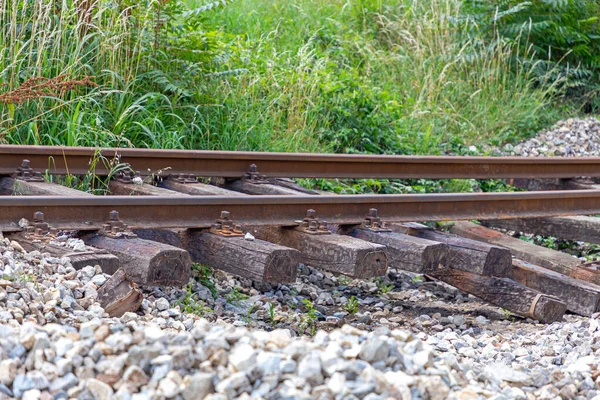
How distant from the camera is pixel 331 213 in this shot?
5578mm

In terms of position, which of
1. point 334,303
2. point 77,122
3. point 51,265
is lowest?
point 334,303

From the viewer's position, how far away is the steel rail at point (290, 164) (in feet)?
19.4

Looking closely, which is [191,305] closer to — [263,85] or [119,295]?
[119,295]

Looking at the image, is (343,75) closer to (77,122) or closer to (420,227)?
(77,122)

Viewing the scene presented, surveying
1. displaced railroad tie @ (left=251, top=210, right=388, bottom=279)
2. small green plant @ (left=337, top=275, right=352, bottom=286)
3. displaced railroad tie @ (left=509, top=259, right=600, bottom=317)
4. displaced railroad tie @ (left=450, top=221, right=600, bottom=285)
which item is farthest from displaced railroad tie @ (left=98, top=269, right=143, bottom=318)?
displaced railroad tie @ (left=450, top=221, right=600, bottom=285)

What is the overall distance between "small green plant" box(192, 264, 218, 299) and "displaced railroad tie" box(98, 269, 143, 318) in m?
1.31

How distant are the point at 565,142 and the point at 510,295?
20.3 ft

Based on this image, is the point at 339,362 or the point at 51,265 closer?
the point at 339,362

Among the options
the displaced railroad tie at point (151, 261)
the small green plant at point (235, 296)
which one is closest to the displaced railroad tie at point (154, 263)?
the displaced railroad tie at point (151, 261)

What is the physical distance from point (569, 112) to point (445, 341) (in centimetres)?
872

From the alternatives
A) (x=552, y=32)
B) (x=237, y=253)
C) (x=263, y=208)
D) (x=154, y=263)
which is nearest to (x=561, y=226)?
(x=263, y=208)

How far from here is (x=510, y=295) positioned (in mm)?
5355

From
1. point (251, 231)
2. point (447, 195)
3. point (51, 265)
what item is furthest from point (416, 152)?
point (51, 265)

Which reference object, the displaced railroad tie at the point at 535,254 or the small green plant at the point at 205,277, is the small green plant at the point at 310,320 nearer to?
the small green plant at the point at 205,277
